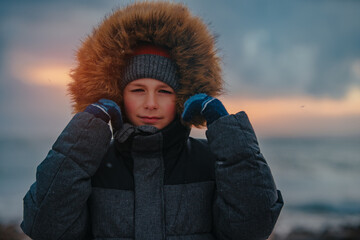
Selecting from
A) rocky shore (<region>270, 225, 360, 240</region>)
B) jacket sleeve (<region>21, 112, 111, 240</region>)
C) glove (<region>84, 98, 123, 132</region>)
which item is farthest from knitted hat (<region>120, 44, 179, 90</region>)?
rocky shore (<region>270, 225, 360, 240</region>)

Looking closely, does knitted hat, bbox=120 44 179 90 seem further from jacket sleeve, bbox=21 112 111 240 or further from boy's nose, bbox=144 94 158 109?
Result: jacket sleeve, bbox=21 112 111 240

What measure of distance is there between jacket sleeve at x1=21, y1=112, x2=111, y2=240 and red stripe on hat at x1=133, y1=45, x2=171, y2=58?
54 centimetres

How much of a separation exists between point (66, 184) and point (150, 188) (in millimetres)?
417

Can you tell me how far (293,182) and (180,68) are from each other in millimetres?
12827

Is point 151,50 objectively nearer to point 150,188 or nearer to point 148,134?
point 148,134

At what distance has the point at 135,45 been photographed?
5.94 feet

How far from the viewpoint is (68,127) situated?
148 cm

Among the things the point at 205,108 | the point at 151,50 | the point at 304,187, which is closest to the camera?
the point at 205,108

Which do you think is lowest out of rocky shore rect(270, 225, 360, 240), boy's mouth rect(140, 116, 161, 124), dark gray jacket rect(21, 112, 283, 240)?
rocky shore rect(270, 225, 360, 240)

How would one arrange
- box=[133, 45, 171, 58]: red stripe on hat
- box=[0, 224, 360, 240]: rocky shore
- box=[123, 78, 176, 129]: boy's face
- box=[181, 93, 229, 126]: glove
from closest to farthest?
box=[181, 93, 229, 126]: glove
box=[123, 78, 176, 129]: boy's face
box=[133, 45, 171, 58]: red stripe on hat
box=[0, 224, 360, 240]: rocky shore

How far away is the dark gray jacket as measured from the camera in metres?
1.41

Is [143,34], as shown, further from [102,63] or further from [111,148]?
[111,148]

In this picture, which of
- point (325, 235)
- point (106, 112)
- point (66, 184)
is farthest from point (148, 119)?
point (325, 235)

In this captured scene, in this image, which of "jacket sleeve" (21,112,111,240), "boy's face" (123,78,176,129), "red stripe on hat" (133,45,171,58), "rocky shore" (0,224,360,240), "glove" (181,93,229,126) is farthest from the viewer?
"rocky shore" (0,224,360,240)
